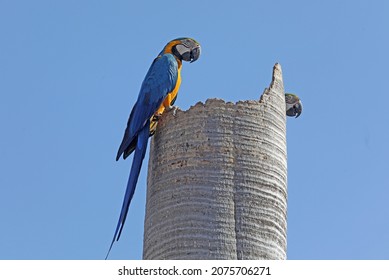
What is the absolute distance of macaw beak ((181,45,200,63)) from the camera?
729 centimetres

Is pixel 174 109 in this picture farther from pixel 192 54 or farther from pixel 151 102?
pixel 192 54

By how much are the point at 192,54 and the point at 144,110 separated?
3.46ft

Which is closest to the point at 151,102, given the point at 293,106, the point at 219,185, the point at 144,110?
the point at 144,110

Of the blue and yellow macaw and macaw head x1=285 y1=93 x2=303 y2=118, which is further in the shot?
macaw head x1=285 y1=93 x2=303 y2=118

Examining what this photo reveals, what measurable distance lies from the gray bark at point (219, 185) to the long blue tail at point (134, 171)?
21cm

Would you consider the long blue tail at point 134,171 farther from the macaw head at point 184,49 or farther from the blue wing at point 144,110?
the macaw head at point 184,49

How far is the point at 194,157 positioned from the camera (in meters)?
5.54

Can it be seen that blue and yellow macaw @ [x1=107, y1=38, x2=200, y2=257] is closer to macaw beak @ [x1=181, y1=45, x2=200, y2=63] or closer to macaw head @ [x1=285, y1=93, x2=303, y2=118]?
macaw beak @ [x1=181, y1=45, x2=200, y2=63]

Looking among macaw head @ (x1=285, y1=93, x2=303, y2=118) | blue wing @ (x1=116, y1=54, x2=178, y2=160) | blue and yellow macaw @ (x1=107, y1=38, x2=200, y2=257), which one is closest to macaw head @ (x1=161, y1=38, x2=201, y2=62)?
blue and yellow macaw @ (x1=107, y1=38, x2=200, y2=257)

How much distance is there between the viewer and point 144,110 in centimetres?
644

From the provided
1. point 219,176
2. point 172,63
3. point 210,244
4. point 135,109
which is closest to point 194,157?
point 219,176

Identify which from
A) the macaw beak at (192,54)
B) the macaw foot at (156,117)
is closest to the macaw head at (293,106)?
the macaw beak at (192,54)
